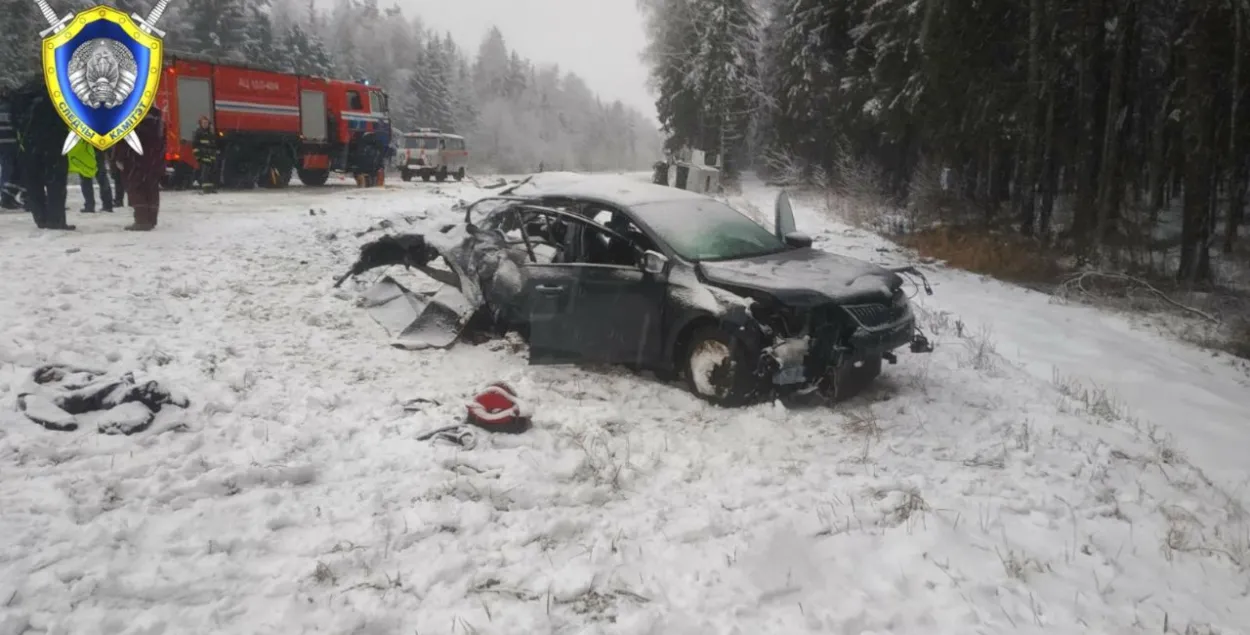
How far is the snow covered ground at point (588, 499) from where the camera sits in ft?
10.7

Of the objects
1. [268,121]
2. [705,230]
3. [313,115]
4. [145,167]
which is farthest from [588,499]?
[313,115]

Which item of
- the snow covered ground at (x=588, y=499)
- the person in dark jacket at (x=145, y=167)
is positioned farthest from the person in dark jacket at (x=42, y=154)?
the snow covered ground at (x=588, y=499)

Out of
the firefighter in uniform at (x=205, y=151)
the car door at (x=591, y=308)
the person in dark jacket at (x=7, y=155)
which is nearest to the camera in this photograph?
the car door at (x=591, y=308)

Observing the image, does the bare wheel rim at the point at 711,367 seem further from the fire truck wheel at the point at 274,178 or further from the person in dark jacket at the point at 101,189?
the fire truck wheel at the point at 274,178

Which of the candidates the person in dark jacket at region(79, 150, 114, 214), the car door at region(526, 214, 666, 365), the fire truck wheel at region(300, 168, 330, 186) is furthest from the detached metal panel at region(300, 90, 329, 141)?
the car door at region(526, 214, 666, 365)

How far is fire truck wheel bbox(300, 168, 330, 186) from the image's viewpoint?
922 inches

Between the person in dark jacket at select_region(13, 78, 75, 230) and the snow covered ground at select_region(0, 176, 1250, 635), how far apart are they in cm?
406

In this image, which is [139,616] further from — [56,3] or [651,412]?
[56,3]

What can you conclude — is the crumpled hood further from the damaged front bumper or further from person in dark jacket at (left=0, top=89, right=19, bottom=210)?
person in dark jacket at (left=0, top=89, right=19, bottom=210)

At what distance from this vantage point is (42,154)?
10375 millimetres

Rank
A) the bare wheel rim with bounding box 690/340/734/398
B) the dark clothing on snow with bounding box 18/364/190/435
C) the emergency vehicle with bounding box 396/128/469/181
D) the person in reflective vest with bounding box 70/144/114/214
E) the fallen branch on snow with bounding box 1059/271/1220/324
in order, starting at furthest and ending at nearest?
1. the emergency vehicle with bounding box 396/128/469/181
2. the person in reflective vest with bounding box 70/144/114/214
3. the fallen branch on snow with bounding box 1059/271/1220/324
4. the bare wheel rim with bounding box 690/340/734/398
5. the dark clothing on snow with bounding box 18/364/190/435

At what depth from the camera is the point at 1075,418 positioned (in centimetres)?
573

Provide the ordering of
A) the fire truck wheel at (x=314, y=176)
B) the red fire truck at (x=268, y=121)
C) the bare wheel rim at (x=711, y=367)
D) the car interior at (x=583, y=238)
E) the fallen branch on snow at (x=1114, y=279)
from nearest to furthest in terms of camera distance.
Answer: the bare wheel rim at (x=711, y=367), the car interior at (x=583, y=238), the fallen branch on snow at (x=1114, y=279), the red fire truck at (x=268, y=121), the fire truck wheel at (x=314, y=176)

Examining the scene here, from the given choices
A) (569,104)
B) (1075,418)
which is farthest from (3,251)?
(569,104)
